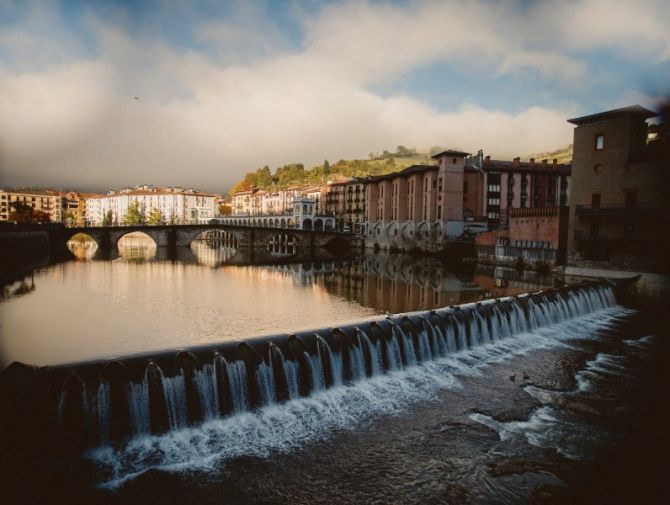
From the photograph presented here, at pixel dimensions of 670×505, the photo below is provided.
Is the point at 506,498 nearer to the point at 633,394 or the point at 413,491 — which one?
the point at 413,491

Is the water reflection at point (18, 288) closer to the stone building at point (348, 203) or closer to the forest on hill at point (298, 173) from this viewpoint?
the stone building at point (348, 203)

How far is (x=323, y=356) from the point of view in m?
11.8

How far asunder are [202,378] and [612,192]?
33010 millimetres

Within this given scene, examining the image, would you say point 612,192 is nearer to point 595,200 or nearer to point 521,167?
point 595,200

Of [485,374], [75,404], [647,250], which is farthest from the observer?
[647,250]

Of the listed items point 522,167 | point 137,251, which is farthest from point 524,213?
point 137,251

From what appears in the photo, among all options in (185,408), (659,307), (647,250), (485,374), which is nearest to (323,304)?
(485,374)

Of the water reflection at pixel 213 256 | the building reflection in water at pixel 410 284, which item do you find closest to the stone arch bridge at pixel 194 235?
the water reflection at pixel 213 256

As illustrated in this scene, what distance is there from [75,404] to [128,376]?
105 centimetres

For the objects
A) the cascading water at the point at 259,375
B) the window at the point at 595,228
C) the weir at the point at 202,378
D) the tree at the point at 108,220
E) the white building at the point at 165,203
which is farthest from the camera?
the white building at the point at 165,203

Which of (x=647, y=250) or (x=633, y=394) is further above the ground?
(x=647, y=250)

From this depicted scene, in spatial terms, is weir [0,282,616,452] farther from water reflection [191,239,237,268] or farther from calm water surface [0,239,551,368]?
water reflection [191,239,237,268]

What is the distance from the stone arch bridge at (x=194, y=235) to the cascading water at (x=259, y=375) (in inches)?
2399

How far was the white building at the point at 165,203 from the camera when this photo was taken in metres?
153
